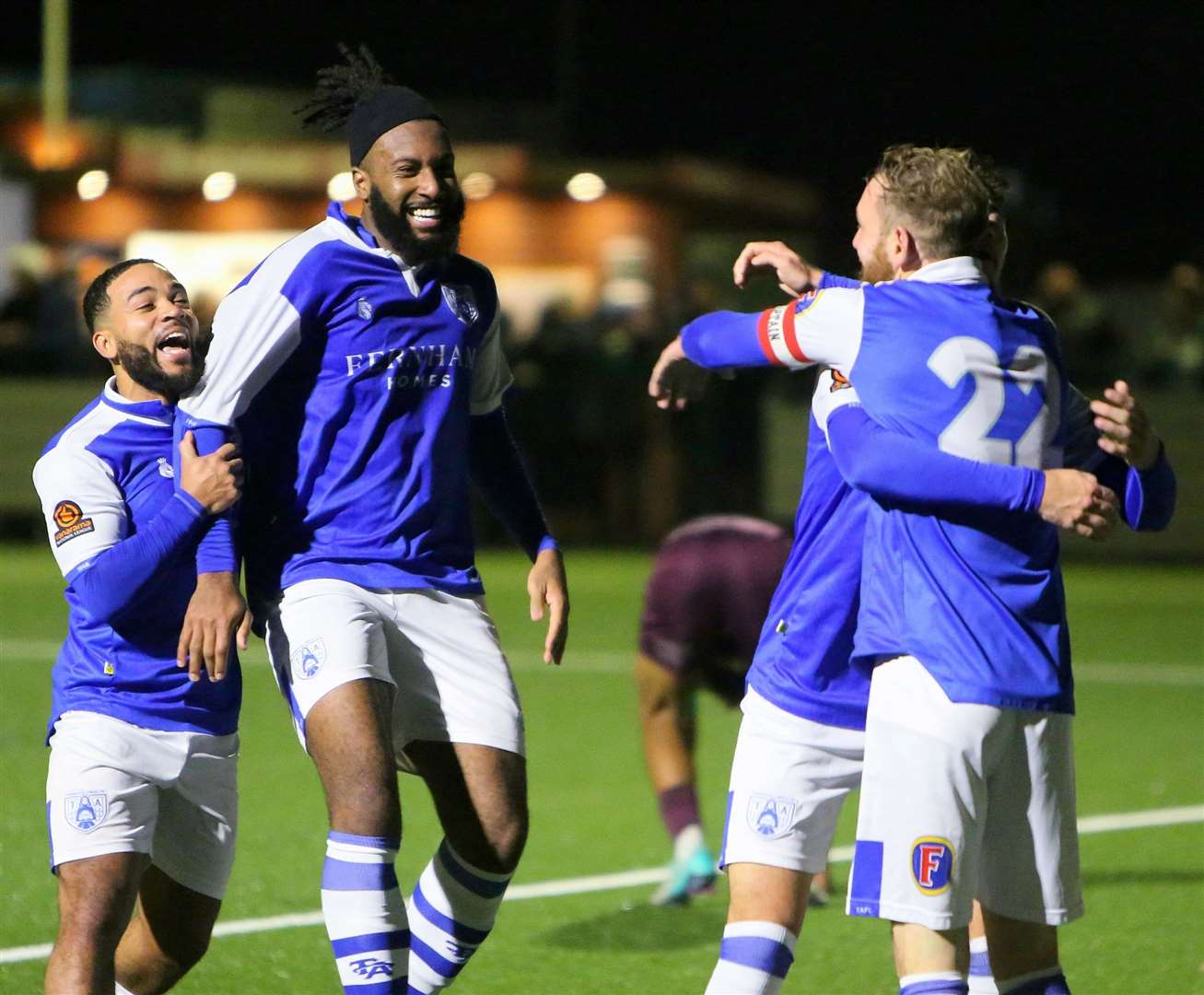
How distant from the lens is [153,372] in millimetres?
4500

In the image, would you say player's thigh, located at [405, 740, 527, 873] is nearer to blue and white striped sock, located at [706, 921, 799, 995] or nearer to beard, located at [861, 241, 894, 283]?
blue and white striped sock, located at [706, 921, 799, 995]

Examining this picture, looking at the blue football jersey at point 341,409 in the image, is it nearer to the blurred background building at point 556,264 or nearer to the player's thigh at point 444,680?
the player's thigh at point 444,680

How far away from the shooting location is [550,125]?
126 feet

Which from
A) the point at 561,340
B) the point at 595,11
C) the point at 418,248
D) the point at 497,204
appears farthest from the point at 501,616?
the point at 595,11

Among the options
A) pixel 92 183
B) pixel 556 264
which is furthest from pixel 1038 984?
pixel 92 183

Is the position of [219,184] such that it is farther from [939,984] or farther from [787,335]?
[939,984]

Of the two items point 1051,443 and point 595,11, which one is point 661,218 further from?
point 1051,443

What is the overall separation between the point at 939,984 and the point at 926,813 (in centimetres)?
33

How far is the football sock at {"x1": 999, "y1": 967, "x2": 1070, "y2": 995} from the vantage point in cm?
394

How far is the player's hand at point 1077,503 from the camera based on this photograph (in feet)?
12.1

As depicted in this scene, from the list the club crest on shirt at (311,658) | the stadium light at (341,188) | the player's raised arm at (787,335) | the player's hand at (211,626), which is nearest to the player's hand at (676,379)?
the player's raised arm at (787,335)

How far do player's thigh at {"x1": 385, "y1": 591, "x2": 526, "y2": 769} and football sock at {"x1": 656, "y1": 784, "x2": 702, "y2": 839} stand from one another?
207 centimetres

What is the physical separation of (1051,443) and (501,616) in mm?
10561

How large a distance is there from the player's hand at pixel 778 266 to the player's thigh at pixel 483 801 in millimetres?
1252
